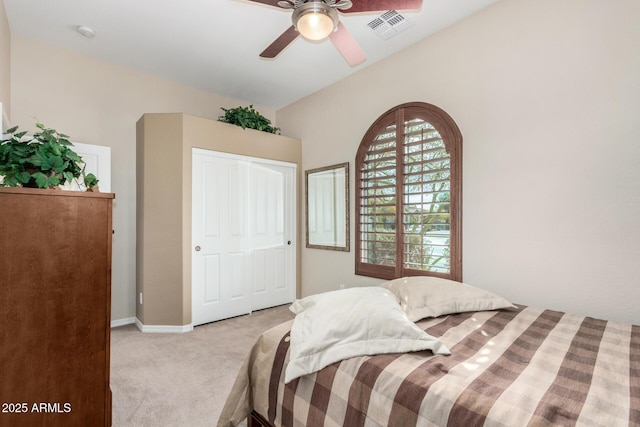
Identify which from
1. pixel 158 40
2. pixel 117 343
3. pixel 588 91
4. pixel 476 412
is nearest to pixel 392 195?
pixel 588 91

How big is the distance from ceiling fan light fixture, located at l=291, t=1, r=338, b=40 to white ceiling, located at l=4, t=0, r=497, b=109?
39cm

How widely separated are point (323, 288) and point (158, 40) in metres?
3.17

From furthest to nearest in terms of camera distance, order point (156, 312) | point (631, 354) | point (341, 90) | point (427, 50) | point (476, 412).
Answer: point (341, 90) < point (156, 312) < point (427, 50) < point (631, 354) < point (476, 412)

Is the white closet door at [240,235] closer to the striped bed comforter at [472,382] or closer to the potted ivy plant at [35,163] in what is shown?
the potted ivy plant at [35,163]

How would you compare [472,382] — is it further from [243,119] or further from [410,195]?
[243,119]

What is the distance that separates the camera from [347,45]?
2104mm

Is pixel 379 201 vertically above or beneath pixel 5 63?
beneath

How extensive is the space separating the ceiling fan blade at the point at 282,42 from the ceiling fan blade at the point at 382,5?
348mm

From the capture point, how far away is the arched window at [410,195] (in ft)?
8.53

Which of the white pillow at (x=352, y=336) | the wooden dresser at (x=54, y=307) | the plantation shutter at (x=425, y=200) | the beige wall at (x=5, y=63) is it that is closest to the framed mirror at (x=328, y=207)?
the plantation shutter at (x=425, y=200)

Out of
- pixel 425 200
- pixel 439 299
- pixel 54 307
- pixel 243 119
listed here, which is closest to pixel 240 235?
pixel 243 119

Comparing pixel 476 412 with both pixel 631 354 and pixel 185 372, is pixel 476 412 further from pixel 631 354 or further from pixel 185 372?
pixel 185 372

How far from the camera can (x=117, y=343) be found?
2885mm

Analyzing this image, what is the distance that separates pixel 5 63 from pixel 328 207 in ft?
10.7
